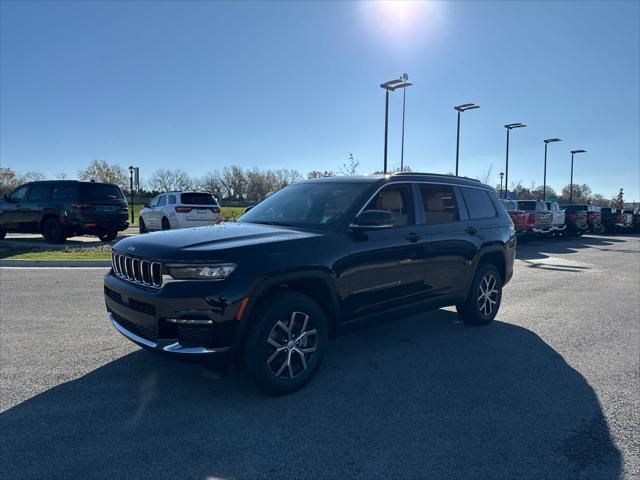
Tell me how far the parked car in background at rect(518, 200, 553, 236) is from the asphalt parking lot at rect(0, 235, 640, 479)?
584 inches

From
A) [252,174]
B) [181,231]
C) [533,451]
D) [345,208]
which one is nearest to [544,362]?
[533,451]

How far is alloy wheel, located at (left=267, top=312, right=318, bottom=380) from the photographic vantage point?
3.51m

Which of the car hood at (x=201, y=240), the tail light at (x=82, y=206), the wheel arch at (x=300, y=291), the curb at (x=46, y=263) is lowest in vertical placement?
the curb at (x=46, y=263)

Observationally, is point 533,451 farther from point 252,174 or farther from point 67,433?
point 252,174

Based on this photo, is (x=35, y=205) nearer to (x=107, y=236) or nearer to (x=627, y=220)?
(x=107, y=236)

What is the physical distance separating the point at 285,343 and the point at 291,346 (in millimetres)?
59

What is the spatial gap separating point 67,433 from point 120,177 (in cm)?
6490

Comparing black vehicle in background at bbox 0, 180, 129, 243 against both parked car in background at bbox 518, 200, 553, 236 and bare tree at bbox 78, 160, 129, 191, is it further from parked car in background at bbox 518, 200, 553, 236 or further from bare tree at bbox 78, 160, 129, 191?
bare tree at bbox 78, 160, 129, 191

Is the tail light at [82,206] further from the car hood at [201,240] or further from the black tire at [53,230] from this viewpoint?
the car hood at [201,240]

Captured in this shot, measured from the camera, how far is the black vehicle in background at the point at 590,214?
26400 millimetres

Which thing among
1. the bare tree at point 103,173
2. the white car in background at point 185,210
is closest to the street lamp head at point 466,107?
the white car in background at point 185,210

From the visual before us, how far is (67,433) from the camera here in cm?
298

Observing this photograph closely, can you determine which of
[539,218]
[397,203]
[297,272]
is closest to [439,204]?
[397,203]

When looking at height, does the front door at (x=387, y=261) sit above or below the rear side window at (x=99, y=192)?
below
